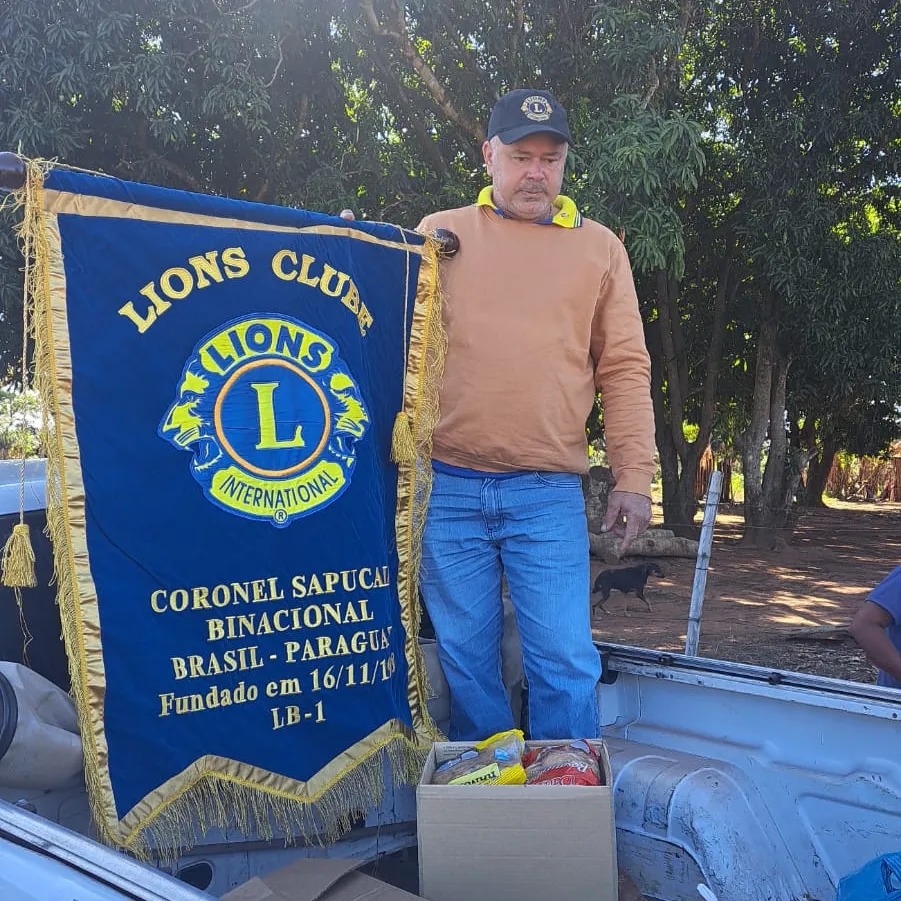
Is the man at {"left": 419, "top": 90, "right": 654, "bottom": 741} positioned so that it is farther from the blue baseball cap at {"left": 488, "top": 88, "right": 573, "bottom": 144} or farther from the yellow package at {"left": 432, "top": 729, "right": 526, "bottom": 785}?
the yellow package at {"left": 432, "top": 729, "right": 526, "bottom": 785}

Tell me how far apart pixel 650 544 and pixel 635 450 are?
10.8m

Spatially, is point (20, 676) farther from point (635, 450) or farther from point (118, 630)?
point (635, 450)

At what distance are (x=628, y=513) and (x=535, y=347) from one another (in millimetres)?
569

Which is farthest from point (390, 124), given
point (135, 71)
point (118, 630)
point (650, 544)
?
point (118, 630)

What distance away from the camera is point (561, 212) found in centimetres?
295

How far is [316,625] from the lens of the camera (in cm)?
257

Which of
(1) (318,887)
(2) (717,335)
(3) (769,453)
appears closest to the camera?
(1) (318,887)

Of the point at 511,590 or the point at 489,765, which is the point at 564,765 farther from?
the point at 511,590

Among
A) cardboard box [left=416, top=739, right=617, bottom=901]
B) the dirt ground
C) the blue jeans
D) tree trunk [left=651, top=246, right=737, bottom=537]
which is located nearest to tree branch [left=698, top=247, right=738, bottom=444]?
tree trunk [left=651, top=246, right=737, bottom=537]

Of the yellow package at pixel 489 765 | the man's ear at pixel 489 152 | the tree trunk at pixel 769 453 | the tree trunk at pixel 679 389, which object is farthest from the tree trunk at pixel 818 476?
the yellow package at pixel 489 765

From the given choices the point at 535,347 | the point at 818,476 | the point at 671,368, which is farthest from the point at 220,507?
the point at 818,476

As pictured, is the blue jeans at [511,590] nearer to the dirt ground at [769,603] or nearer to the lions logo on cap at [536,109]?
the lions logo on cap at [536,109]

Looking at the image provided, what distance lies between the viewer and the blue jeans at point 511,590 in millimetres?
2816

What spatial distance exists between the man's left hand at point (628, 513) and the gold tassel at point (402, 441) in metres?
0.62
